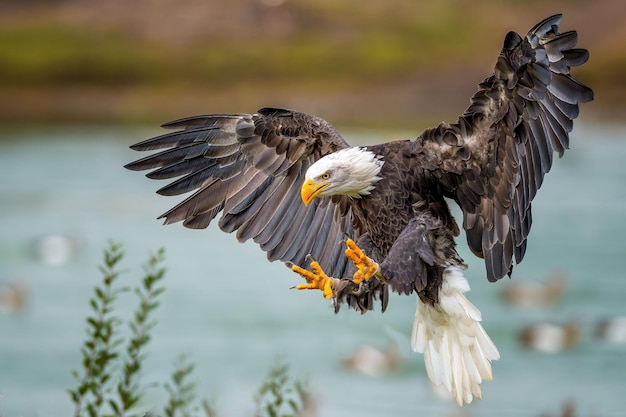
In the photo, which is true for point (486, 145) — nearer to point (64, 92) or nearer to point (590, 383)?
point (590, 383)

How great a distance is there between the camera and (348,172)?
261 centimetres

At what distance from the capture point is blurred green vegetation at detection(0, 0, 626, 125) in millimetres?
6539

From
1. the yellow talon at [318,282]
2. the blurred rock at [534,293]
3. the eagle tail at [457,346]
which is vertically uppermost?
the blurred rock at [534,293]

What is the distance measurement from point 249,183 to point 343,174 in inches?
19.1

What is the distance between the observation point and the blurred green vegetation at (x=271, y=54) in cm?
654

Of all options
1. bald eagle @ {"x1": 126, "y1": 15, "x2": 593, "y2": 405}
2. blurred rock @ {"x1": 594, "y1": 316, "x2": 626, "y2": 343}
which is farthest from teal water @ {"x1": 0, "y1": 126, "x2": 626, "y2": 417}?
bald eagle @ {"x1": 126, "y1": 15, "x2": 593, "y2": 405}

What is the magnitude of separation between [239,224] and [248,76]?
3.91m

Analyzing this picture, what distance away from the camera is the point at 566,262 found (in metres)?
5.84

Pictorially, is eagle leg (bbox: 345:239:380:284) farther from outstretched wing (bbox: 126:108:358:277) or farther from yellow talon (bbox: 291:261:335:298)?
outstretched wing (bbox: 126:108:358:277)

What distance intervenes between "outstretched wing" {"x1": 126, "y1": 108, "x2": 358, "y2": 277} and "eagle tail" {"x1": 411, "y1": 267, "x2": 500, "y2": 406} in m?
0.35

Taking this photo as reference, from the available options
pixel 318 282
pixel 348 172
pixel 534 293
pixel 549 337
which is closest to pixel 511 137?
pixel 348 172

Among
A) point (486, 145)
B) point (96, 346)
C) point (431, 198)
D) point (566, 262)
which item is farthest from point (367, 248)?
point (566, 262)

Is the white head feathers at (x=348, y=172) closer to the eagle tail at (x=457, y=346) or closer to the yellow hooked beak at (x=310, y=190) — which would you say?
the yellow hooked beak at (x=310, y=190)

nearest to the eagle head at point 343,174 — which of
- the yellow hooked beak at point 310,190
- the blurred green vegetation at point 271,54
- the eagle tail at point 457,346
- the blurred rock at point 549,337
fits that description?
the yellow hooked beak at point 310,190
